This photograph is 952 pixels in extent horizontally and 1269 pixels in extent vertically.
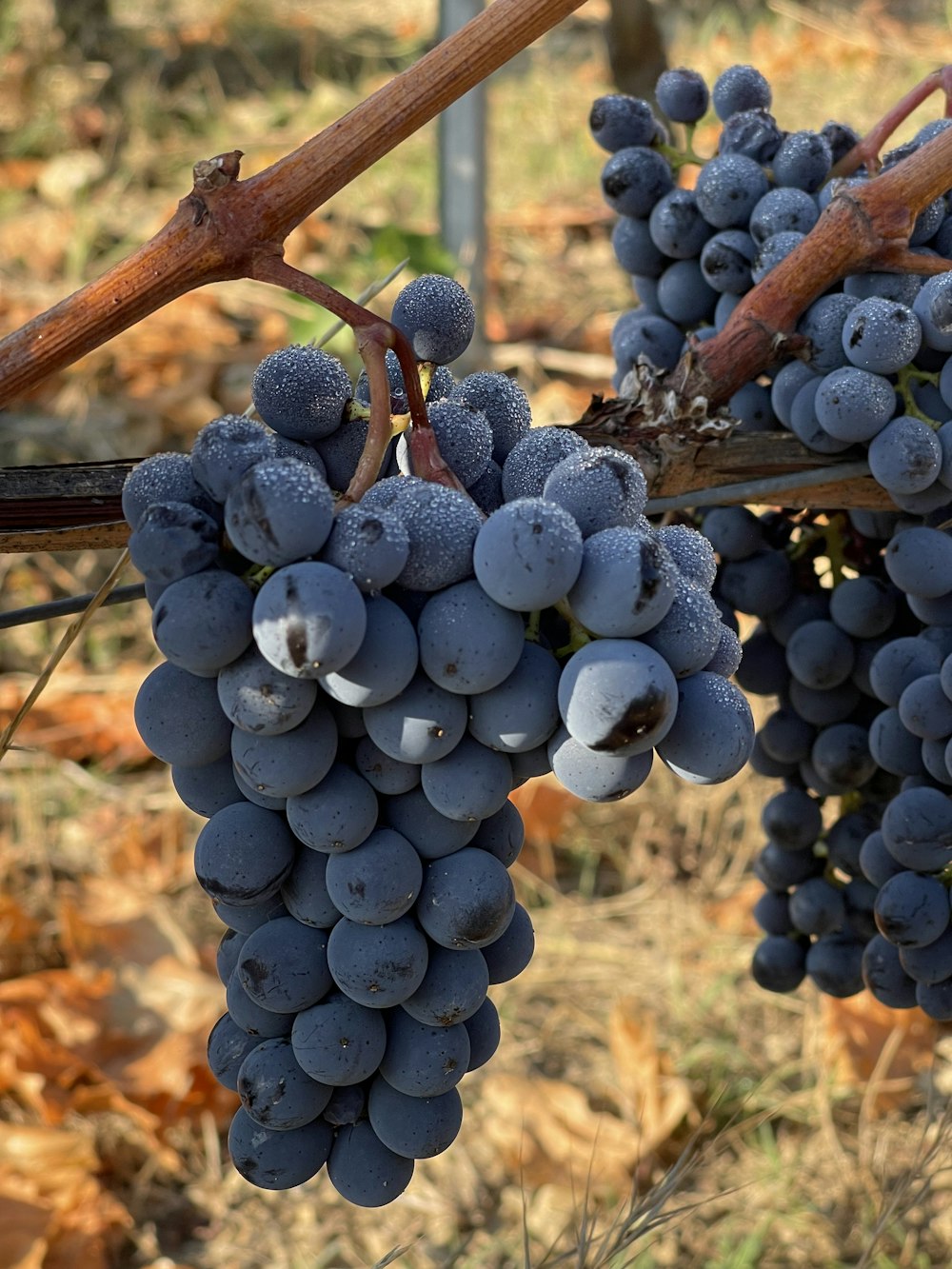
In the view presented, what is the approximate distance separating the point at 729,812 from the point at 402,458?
1.76 m

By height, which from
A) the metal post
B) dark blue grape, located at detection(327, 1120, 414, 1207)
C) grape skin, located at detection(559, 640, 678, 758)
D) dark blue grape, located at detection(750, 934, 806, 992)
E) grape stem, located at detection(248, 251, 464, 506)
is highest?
the metal post

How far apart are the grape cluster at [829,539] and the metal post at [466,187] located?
75.7 inches

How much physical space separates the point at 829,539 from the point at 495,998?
120cm

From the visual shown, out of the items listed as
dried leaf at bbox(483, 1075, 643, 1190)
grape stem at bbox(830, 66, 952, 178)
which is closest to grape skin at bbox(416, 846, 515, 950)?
grape stem at bbox(830, 66, 952, 178)

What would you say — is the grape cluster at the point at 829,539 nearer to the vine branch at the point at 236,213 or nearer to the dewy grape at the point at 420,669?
the dewy grape at the point at 420,669

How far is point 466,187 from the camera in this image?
9.52 ft

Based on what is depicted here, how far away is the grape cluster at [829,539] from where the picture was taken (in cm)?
79

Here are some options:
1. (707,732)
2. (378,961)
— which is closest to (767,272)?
(707,732)

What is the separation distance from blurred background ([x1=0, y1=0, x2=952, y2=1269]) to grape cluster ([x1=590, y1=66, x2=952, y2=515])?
1.74 ft

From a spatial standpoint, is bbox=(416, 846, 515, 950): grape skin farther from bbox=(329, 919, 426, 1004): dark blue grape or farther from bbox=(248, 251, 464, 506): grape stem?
bbox=(248, 251, 464, 506): grape stem

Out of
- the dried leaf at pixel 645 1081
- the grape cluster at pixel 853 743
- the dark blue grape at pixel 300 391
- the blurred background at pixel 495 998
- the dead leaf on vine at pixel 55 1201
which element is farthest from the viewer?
the dried leaf at pixel 645 1081

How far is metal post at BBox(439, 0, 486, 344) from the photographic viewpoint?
2777 mm

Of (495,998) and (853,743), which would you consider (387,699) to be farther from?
(495,998)

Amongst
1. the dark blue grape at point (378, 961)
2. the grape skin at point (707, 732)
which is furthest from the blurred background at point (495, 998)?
the grape skin at point (707, 732)
